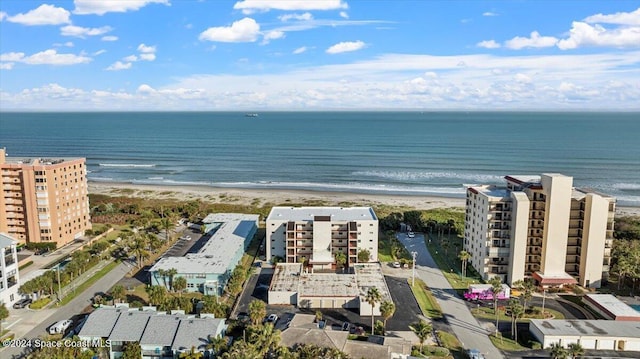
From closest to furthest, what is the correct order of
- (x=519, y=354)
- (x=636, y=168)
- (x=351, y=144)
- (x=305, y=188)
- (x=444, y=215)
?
(x=519, y=354), (x=444, y=215), (x=305, y=188), (x=636, y=168), (x=351, y=144)

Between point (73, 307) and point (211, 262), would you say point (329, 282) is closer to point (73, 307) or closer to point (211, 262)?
point (211, 262)

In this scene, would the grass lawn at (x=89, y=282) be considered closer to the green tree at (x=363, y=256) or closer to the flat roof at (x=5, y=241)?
the flat roof at (x=5, y=241)

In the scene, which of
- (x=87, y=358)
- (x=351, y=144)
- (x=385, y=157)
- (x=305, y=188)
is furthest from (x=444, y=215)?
(x=351, y=144)

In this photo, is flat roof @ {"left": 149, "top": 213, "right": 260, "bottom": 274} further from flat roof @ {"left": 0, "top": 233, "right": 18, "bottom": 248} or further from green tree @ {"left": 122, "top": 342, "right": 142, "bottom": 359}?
green tree @ {"left": 122, "top": 342, "right": 142, "bottom": 359}

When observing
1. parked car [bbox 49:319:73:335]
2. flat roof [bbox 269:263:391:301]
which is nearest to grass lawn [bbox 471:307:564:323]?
flat roof [bbox 269:263:391:301]

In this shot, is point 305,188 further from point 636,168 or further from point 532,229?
point 636,168
